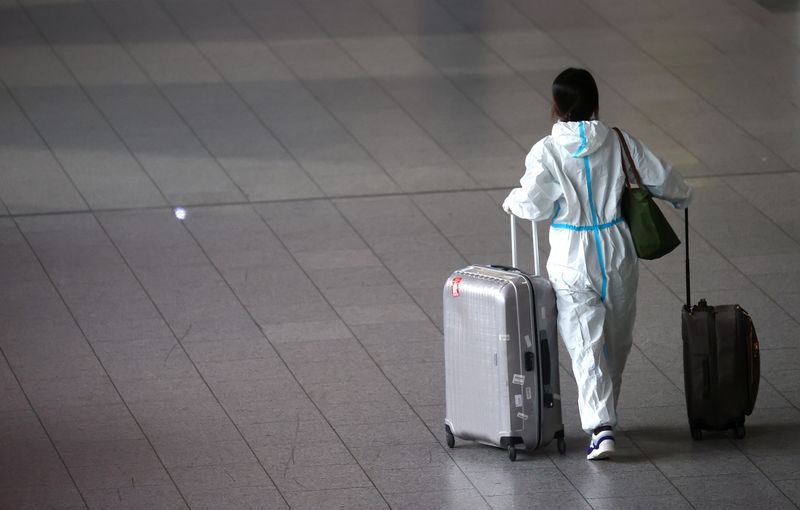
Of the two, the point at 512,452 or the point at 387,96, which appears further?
the point at 387,96

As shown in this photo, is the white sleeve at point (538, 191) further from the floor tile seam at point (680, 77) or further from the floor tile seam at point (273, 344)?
the floor tile seam at point (680, 77)

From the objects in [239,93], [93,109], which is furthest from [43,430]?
[239,93]

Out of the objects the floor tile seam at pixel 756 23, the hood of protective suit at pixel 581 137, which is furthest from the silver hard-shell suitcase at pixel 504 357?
the floor tile seam at pixel 756 23

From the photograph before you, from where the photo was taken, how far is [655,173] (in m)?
6.13

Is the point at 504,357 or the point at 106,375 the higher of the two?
the point at 504,357

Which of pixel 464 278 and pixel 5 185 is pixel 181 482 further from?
pixel 5 185

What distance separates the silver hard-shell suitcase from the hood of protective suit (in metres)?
0.55

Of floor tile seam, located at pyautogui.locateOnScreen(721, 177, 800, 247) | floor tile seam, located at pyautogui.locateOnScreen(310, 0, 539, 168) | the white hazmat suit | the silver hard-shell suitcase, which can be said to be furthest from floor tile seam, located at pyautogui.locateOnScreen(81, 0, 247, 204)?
the white hazmat suit

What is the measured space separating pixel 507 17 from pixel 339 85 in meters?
2.42

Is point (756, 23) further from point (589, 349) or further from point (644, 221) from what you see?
point (589, 349)

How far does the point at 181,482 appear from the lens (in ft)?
19.8

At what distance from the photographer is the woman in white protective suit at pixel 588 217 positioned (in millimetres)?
6074

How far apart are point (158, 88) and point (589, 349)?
21.5ft

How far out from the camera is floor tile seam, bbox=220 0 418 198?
404 inches
